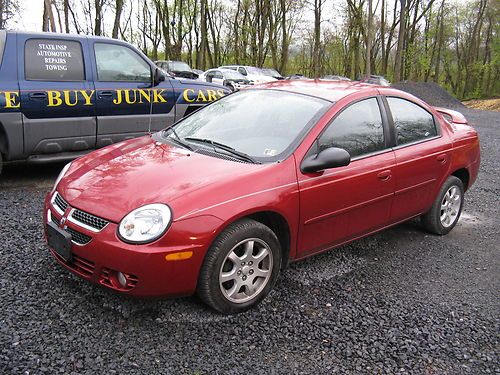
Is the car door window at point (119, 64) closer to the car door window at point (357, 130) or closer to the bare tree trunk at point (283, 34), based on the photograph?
the car door window at point (357, 130)

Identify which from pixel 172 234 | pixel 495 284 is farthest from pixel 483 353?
pixel 172 234

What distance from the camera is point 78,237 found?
2.88 metres

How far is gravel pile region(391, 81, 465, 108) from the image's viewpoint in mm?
24719

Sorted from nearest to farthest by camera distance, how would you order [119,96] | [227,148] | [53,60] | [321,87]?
[227,148] → [321,87] → [53,60] → [119,96]

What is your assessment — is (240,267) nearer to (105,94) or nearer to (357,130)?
(357,130)

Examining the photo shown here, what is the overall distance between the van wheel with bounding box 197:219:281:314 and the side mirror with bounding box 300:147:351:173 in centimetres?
55

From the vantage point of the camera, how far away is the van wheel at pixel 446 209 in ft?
15.2

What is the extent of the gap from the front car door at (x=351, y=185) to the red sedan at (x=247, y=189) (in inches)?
0.4

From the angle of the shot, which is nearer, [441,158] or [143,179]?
[143,179]

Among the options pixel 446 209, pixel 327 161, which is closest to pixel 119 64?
pixel 327 161

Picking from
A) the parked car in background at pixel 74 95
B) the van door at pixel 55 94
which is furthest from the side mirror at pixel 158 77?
the van door at pixel 55 94

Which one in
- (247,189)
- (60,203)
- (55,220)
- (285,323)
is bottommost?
(285,323)

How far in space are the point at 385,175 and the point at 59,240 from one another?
2567 mm

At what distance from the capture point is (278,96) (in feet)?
13.0
